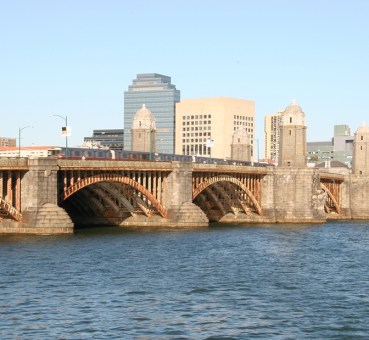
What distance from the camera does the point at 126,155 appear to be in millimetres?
114250

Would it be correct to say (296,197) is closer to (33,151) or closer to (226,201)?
(226,201)

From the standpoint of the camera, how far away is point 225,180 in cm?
11675

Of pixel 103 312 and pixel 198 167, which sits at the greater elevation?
pixel 198 167

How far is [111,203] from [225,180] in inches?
772

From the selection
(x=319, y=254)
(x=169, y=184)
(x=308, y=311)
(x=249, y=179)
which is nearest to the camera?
(x=308, y=311)

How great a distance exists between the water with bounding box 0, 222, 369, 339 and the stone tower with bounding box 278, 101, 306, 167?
46.4m

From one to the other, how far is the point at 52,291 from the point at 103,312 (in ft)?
Answer: 23.9

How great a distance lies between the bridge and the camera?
3310 inches

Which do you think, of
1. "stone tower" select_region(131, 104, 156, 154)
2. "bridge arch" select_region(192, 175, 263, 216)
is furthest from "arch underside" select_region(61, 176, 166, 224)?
"stone tower" select_region(131, 104, 156, 154)

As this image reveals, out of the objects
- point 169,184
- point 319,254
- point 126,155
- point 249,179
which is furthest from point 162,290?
point 249,179

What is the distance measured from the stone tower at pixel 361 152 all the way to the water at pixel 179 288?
3184 inches

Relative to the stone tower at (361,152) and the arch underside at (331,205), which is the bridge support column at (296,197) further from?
the stone tower at (361,152)

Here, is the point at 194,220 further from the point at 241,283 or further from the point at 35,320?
the point at 35,320

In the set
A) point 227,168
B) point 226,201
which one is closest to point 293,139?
point 226,201
